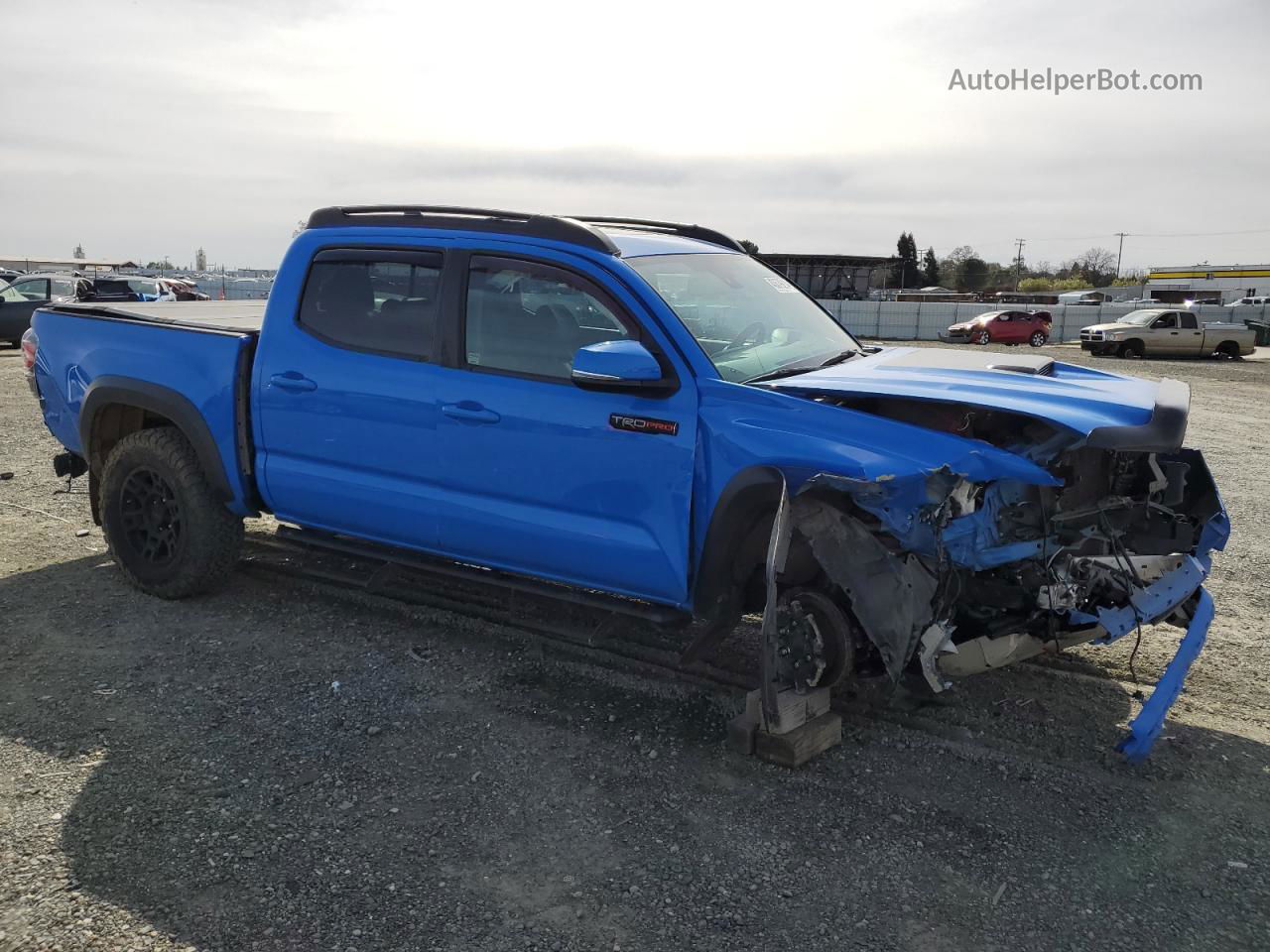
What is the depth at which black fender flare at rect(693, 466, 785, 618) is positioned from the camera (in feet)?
12.8

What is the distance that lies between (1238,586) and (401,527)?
4.90 m

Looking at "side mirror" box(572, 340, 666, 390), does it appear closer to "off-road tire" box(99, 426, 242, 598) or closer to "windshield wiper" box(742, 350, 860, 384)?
"windshield wiper" box(742, 350, 860, 384)

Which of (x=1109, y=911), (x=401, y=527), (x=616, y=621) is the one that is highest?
(x=401, y=527)

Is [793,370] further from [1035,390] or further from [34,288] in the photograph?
[34,288]

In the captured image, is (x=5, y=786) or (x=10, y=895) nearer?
(x=10, y=895)

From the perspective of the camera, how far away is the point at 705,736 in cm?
419

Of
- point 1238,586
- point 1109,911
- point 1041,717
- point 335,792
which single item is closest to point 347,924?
point 335,792

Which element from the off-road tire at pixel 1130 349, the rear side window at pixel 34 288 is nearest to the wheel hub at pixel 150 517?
the rear side window at pixel 34 288

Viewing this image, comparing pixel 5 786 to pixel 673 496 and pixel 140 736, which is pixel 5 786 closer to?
pixel 140 736

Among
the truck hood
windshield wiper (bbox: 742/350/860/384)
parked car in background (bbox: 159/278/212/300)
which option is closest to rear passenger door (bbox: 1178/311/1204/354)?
the truck hood

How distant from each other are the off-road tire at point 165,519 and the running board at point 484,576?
367mm

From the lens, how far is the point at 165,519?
18.5ft

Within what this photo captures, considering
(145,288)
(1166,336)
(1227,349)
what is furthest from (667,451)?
(1227,349)

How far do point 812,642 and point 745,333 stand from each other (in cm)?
140
